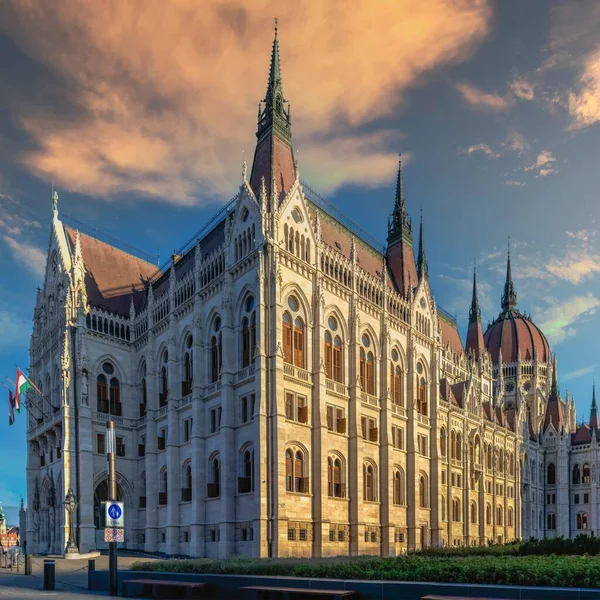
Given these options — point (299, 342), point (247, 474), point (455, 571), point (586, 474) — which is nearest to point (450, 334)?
point (586, 474)

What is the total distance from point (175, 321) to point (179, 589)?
2891cm

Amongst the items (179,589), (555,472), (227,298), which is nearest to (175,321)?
(227,298)

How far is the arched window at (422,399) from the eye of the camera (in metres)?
54.3

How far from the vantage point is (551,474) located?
297 feet

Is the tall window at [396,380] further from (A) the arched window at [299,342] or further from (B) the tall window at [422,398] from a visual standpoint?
(A) the arched window at [299,342]

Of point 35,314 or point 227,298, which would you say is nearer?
point 227,298

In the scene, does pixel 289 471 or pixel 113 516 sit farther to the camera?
pixel 289 471

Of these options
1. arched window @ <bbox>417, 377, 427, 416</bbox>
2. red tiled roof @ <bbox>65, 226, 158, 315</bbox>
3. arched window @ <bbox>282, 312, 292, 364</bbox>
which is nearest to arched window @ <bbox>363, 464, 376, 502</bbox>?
arched window @ <bbox>417, 377, 427, 416</bbox>

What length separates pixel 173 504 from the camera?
43.3 meters

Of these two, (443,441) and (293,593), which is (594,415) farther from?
(293,593)

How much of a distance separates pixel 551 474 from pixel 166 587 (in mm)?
82701

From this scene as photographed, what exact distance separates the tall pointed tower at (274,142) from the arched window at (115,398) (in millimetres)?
20510

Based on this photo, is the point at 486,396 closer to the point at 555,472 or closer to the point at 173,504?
the point at 555,472

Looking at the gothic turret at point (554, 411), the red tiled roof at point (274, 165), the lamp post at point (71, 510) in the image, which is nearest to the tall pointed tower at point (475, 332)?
the gothic turret at point (554, 411)
